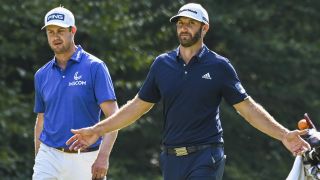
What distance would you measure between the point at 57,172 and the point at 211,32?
1207 cm

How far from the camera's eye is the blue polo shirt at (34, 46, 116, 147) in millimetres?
7934

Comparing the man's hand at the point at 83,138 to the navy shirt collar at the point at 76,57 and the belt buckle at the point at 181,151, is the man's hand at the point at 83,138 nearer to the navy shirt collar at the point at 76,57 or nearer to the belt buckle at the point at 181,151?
the belt buckle at the point at 181,151

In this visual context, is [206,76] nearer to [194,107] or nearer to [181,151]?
[194,107]

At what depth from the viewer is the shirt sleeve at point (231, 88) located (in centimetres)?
721

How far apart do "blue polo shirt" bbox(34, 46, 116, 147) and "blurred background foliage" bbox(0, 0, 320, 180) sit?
25.2 ft

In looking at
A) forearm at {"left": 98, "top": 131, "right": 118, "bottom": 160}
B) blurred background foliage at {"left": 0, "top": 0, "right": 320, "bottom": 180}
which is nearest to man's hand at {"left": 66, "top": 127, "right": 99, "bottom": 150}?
forearm at {"left": 98, "top": 131, "right": 118, "bottom": 160}

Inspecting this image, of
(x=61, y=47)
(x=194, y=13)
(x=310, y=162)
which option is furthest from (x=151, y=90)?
(x=310, y=162)

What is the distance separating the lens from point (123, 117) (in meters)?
7.50

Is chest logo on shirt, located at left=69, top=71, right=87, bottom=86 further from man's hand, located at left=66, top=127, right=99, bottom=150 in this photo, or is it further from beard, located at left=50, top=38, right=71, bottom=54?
man's hand, located at left=66, top=127, right=99, bottom=150

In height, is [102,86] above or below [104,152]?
above

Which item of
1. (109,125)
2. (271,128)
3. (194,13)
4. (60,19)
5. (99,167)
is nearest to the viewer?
(271,128)

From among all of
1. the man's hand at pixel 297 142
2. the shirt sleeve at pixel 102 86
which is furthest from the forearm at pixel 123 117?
the man's hand at pixel 297 142

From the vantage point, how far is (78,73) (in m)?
8.04

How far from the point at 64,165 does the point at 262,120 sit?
178cm
